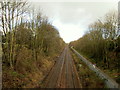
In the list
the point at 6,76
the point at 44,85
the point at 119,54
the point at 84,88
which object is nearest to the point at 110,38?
the point at 119,54

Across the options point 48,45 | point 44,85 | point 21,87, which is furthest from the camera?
point 48,45

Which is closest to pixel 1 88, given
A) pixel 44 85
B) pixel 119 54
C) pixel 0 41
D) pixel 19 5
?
pixel 44 85

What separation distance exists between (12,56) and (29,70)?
2.67 meters

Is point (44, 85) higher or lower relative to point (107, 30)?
lower

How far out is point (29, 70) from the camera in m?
13.4

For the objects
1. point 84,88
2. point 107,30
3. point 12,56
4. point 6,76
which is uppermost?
point 107,30

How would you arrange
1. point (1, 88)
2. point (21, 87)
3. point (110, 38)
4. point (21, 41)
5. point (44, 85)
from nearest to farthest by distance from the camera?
1. point (1, 88)
2. point (21, 87)
3. point (44, 85)
4. point (21, 41)
5. point (110, 38)

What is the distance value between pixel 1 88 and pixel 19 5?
9.05 metres

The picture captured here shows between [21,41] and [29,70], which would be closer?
[29,70]

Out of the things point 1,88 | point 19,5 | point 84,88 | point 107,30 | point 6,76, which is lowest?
point 84,88

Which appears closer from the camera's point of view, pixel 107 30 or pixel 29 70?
pixel 29 70

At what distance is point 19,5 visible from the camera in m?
12.6

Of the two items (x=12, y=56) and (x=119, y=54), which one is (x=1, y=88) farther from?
(x=119, y=54)

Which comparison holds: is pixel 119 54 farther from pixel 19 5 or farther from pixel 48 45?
pixel 19 5
